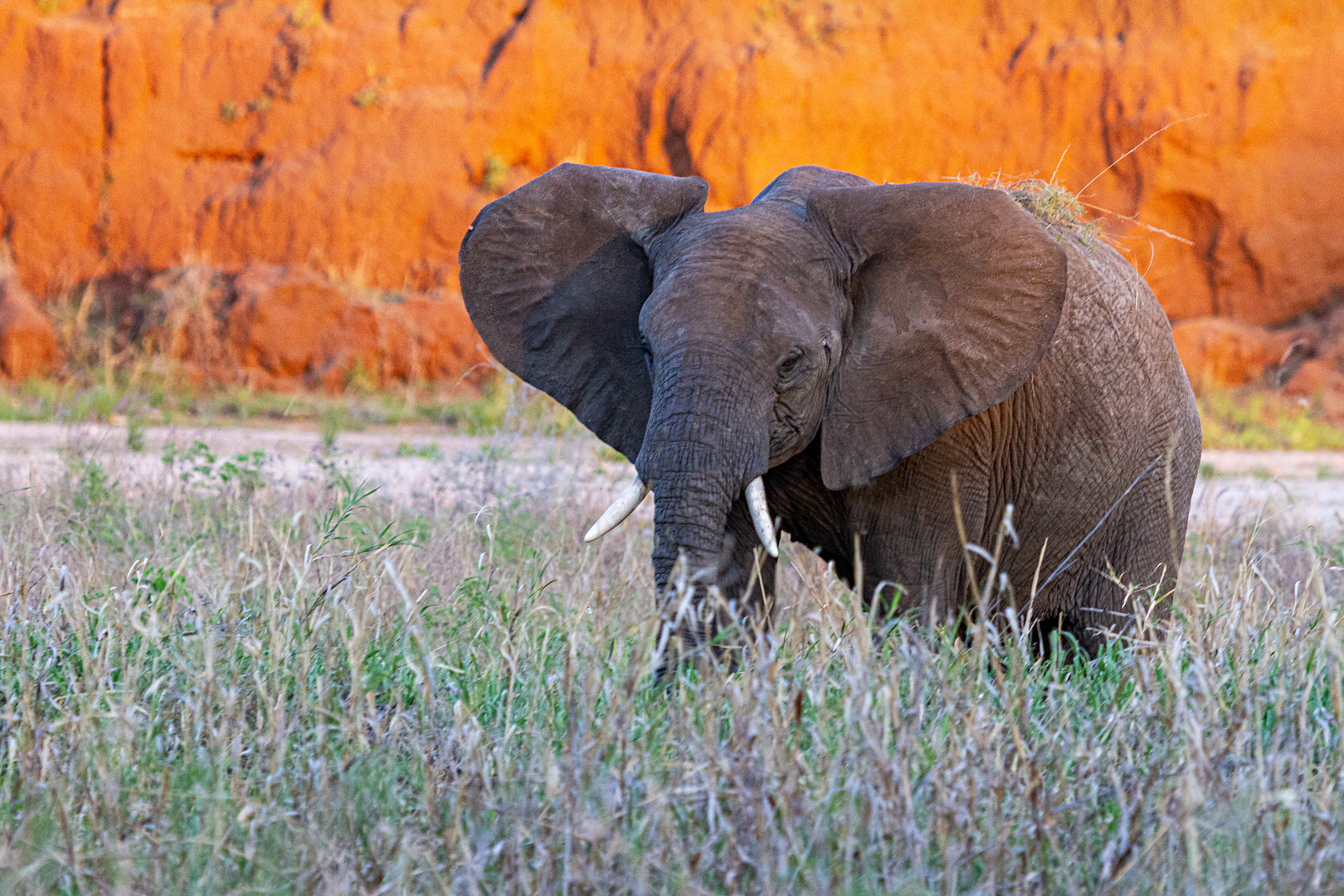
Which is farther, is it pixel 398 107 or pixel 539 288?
pixel 398 107

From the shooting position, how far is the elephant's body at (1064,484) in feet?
12.5

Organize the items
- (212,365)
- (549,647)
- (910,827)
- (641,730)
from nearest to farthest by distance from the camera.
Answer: (910,827), (641,730), (549,647), (212,365)

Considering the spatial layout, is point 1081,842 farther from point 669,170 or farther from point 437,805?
point 669,170

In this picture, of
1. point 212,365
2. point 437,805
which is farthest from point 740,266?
point 212,365

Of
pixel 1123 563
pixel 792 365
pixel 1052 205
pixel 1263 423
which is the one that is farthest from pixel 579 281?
pixel 1263 423

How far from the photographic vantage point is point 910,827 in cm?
227

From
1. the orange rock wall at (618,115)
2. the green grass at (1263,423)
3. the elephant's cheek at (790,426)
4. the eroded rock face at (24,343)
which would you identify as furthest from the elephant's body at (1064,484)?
the eroded rock face at (24,343)

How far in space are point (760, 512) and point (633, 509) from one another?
323 millimetres

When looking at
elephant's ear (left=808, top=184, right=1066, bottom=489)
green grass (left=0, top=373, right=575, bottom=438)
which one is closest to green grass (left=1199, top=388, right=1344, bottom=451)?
green grass (left=0, top=373, right=575, bottom=438)

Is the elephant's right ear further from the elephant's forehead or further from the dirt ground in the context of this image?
the dirt ground

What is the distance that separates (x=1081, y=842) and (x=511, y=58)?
55.5 ft

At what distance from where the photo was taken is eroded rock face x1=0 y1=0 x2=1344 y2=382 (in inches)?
690

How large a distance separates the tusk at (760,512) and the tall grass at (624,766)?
253 millimetres

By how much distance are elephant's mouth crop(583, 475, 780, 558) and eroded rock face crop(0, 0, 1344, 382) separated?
14516 mm
